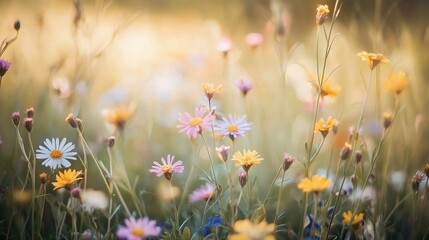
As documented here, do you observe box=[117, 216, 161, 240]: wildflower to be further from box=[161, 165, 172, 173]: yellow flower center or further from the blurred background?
the blurred background

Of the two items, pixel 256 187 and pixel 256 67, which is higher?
pixel 256 67

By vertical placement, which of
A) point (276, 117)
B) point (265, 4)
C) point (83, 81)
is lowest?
point (276, 117)

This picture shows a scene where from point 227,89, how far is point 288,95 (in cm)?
25

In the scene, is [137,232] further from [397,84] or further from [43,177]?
[397,84]

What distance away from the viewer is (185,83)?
199 cm

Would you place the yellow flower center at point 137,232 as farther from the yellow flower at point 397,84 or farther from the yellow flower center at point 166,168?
the yellow flower at point 397,84

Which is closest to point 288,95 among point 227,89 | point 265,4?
point 227,89

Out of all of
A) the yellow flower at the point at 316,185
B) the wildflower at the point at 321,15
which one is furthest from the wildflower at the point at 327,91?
the yellow flower at the point at 316,185

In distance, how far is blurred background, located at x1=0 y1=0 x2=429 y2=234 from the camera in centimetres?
131

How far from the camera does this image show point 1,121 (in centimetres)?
142

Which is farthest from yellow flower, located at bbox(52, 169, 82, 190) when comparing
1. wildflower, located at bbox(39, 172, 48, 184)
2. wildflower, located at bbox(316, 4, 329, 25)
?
wildflower, located at bbox(316, 4, 329, 25)

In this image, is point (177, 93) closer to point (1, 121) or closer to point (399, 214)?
point (1, 121)

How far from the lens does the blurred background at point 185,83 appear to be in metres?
1.31

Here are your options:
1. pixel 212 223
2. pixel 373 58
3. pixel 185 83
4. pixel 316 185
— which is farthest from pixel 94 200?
pixel 185 83
